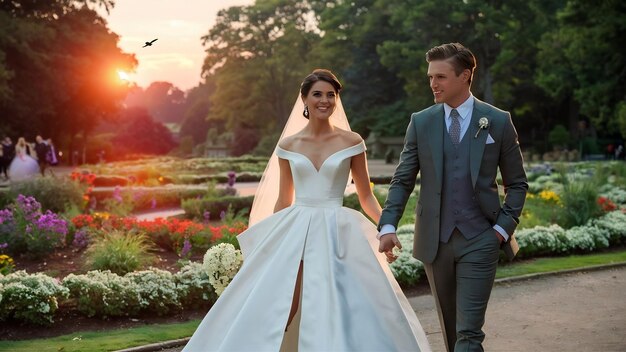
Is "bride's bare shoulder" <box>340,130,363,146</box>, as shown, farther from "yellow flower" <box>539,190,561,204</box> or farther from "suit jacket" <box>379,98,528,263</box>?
"yellow flower" <box>539,190,561,204</box>

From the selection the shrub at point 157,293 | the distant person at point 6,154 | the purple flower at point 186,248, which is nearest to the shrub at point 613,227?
the purple flower at point 186,248

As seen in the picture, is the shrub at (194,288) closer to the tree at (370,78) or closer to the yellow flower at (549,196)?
the yellow flower at (549,196)

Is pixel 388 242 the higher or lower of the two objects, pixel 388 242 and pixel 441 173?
the lower

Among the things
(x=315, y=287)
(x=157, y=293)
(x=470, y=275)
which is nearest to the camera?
(x=470, y=275)

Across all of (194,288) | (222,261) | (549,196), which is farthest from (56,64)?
(222,261)

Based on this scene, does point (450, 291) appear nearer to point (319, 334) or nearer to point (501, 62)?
point (319, 334)

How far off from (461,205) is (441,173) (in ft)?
0.67

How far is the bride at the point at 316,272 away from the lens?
14.6ft

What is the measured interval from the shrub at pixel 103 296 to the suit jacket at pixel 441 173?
3912 millimetres

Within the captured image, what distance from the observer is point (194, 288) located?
25.7 ft

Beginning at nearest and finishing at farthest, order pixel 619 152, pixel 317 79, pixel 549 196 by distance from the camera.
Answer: pixel 317 79 < pixel 549 196 < pixel 619 152

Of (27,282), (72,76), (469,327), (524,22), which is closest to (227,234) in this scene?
(27,282)

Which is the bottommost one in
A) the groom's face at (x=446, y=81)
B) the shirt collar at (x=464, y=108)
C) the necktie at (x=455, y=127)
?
the necktie at (x=455, y=127)

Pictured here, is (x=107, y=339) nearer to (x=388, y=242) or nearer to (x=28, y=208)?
(x=388, y=242)
